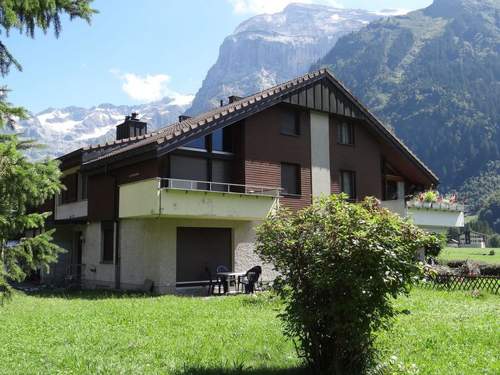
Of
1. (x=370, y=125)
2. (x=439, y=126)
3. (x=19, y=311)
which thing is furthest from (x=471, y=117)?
(x=19, y=311)

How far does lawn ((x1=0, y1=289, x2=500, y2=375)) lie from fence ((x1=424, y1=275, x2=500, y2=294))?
4.89m

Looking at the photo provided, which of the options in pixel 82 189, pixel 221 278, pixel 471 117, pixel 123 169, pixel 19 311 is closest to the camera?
pixel 19 311

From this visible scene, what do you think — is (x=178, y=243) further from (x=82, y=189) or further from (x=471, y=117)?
(x=471, y=117)

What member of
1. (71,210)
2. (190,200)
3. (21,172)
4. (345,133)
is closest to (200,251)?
(190,200)

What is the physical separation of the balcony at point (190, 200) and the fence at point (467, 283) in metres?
6.65

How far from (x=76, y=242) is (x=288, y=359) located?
1982 cm

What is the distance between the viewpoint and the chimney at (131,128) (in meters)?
27.7

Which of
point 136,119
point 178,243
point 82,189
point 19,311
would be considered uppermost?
point 136,119

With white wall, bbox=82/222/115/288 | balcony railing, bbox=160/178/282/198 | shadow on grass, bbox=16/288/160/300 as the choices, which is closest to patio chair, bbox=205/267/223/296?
shadow on grass, bbox=16/288/160/300

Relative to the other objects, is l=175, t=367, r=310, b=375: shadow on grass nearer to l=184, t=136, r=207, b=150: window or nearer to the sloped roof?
the sloped roof

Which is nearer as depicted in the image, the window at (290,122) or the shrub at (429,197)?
the window at (290,122)

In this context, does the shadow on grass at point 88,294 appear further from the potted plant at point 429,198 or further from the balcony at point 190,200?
the potted plant at point 429,198

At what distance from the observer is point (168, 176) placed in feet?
64.5

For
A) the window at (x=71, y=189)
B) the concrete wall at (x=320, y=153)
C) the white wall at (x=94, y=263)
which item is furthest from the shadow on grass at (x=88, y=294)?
the concrete wall at (x=320, y=153)
